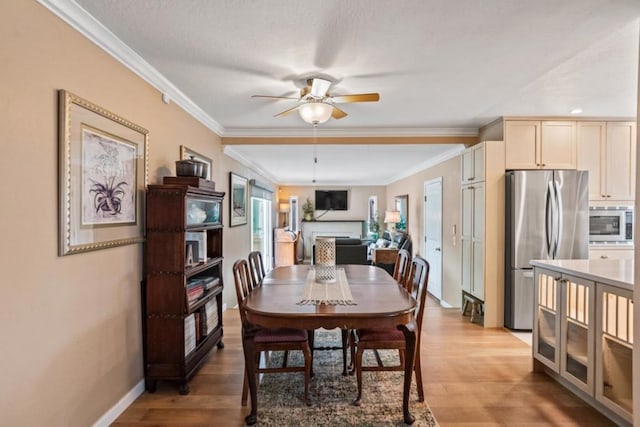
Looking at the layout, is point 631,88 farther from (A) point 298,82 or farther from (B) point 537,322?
(A) point 298,82

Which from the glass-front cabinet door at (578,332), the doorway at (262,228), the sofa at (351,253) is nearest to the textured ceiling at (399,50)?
the glass-front cabinet door at (578,332)

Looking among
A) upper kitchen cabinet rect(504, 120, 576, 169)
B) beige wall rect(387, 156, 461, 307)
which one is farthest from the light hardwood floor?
upper kitchen cabinet rect(504, 120, 576, 169)

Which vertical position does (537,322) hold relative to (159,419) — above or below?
above

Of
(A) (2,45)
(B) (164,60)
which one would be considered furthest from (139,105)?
(A) (2,45)

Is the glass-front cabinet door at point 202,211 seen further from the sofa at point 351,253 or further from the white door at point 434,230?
the white door at point 434,230

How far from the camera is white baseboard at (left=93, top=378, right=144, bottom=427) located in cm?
198

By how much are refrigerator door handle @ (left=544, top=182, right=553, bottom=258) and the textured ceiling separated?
89 cm

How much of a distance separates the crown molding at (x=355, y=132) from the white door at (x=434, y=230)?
1.23m

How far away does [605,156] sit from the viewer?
3615 millimetres

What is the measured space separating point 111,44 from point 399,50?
6.00 ft

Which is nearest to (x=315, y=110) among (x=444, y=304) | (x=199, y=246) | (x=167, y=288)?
(x=199, y=246)

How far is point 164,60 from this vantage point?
2.29 m

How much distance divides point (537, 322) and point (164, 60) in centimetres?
355

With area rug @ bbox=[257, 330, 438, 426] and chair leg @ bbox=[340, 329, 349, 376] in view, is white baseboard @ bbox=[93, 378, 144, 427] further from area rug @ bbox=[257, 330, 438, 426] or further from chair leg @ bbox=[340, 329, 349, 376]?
chair leg @ bbox=[340, 329, 349, 376]
